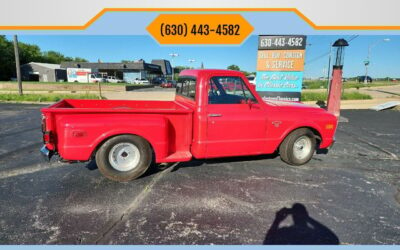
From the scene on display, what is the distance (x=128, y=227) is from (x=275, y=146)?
3191mm

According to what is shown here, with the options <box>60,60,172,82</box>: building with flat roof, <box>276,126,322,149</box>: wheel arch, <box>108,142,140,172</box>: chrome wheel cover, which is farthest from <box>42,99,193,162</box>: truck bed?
<box>60,60,172,82</box>: building with flat roof

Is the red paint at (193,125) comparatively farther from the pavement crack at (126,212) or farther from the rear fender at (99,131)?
the pavement crack at (126,212)

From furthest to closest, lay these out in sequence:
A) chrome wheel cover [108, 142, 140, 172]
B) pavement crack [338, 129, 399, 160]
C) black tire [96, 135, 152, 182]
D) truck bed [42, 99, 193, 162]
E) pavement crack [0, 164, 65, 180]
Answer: pavement crack [338, 129, 399, 160]
pavement crack [0, 164, 65, 180]
chrome wheel cover [108, 142, 140, 172]
black tire [96, 135, 152, 182]
truck bed [42, 99, 193, 162]

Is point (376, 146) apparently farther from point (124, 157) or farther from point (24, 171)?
point (24, 171)

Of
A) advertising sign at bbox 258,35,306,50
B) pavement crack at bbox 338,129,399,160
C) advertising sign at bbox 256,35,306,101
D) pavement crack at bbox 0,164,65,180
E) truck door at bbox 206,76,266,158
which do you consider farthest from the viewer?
advertising sign at bbox 256,35,306,101

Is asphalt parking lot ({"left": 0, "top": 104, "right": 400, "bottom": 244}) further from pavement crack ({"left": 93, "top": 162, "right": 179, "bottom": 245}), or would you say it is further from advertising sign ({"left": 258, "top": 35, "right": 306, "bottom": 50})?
Answer: advertising sign ({"left": 258, "top": 35, "right": 306, "bottom": 50})

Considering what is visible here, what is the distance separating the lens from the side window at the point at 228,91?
14.2 ft

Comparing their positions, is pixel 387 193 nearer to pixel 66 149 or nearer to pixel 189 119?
pixel 189 119

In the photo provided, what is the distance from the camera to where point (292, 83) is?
11359 mm

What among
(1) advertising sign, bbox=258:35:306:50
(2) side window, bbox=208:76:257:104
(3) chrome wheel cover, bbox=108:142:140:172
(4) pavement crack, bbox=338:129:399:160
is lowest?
(4) pavement crack, bbox=338:129:399:160

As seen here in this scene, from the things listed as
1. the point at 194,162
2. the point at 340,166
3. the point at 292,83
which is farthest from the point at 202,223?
the point at 292,83

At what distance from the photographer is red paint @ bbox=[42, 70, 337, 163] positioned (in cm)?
364

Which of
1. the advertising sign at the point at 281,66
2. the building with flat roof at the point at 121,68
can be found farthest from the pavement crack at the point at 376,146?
the building with flat roof at the point at 121,68

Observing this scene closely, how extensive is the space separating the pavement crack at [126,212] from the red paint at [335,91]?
8836mm
